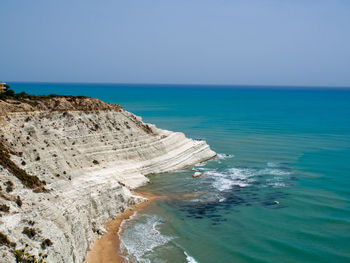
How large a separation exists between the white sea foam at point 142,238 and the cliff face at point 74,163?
2.71 meters

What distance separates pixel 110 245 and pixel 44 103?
26.5 meters

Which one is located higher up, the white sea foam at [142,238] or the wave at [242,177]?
the wave at [242,177]

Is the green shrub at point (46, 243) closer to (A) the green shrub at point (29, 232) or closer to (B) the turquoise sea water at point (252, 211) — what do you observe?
(A) the green shrub at point (29, 232)

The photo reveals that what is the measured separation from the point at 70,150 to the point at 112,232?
13523 millimetres

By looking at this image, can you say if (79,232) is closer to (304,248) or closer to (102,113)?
(304,248)

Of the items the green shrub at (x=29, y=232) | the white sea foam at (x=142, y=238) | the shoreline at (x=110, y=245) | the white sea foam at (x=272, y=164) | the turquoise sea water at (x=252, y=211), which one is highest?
the green shrub at (x=29, y=232)

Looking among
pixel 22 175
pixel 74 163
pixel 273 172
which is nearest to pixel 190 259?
pixel 22 175

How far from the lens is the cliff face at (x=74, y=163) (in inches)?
956

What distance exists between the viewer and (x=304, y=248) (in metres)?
29.7

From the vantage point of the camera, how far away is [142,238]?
32.2 metres

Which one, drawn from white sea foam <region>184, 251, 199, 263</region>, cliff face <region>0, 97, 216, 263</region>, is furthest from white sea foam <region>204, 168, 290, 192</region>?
white sea foam <region>184, 251, 199, 263</region>

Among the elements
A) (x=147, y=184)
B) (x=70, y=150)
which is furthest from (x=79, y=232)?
(x=147, y=184)

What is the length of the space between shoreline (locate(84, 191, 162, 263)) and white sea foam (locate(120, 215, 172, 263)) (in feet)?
2.30

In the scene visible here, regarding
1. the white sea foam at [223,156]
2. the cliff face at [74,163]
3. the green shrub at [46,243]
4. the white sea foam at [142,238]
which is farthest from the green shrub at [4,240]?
the white sea foam at [223,156]
